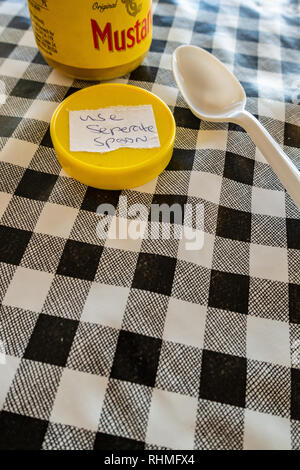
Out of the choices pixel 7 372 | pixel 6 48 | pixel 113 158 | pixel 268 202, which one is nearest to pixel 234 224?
pixel 268 202

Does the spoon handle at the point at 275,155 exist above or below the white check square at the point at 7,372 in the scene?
above

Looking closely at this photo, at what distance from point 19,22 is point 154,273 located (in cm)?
54

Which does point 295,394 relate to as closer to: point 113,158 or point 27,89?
point 113,158

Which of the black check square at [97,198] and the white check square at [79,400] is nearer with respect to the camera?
the white check square at [79,400]

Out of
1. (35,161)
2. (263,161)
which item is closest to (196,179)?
(263,161)

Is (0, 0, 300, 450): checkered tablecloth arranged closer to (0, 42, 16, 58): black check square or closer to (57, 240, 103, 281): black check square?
(57, 240, 103, 281): black check square

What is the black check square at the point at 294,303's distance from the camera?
38 centimetres

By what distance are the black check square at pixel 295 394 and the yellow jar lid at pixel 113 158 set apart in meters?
0.26

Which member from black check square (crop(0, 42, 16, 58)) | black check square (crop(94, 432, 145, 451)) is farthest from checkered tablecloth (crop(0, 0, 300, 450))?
black check square (crop(0, 42, 16, 58))

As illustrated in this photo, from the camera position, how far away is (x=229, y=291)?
15.5 inches

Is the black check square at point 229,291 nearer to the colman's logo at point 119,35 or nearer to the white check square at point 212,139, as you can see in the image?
the white check square at point 212,139

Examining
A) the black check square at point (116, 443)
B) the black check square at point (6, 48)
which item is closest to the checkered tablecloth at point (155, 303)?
the black check square at point (116, 443)

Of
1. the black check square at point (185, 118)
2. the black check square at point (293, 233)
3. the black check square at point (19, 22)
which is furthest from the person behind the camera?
the black check square at point (19, 22)

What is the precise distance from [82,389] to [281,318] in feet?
0.64
